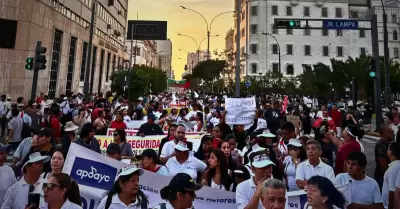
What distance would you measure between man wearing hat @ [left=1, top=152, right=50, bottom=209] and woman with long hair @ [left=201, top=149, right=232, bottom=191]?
221 centimetres

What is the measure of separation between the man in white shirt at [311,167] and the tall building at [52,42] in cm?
2413

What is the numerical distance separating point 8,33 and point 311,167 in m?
25.3

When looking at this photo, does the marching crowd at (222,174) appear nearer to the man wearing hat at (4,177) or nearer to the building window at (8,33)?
the man wearing hat at (4,177)

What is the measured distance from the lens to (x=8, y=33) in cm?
2364

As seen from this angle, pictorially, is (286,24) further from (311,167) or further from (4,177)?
(4,177)

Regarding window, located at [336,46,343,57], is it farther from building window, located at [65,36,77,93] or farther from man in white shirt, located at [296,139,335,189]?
man in white shirt, located at [296,139,335,189]

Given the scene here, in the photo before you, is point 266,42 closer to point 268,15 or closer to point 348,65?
point 268,15

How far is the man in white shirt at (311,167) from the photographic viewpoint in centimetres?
459

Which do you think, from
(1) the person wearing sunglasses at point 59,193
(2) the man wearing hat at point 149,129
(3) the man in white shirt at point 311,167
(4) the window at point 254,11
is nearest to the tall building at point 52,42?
(2) the man wearing hat at point 149,129

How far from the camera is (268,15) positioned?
6750 centimetres

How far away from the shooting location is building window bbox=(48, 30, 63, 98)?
29.0 metres

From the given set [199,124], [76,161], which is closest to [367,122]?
[199,124]

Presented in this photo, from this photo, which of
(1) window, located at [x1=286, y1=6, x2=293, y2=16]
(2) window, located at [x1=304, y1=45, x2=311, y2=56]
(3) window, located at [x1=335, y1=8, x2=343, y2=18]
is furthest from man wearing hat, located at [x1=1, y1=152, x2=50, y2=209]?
(3) window, located at [x1=335, y1=8, x2=343, y2=18]

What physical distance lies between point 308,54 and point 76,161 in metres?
69.7
